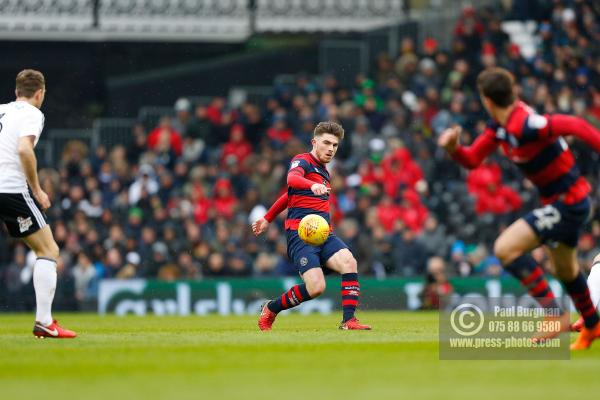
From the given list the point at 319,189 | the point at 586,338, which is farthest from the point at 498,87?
the point at 319,189

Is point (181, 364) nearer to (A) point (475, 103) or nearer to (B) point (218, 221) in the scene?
(B) point (218, 221)

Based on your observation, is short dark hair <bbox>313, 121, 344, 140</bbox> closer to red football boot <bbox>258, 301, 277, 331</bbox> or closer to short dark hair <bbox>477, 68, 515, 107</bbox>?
red football boot <bbox>258, 301, 277, 331</bbox>

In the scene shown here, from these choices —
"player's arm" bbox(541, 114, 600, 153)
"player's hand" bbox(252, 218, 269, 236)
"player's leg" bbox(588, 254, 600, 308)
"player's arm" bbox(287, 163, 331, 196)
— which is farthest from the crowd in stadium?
"player's arm" bbox(541, 114, 600, 153)

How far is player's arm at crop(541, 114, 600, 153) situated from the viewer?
1024 cm

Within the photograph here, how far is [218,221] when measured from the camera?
82.7ft

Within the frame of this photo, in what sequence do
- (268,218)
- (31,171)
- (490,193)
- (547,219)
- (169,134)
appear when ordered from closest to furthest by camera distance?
(547,219) → (31,171) → (268,218) → (490,193) → (169,134)

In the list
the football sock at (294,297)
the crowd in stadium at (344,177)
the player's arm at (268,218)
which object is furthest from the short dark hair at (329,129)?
the crowd in stadium at (344,177)

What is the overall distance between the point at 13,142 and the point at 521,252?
5124 mm

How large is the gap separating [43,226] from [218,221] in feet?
41.7

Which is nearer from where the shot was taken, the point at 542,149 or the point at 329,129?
the point at 542,149

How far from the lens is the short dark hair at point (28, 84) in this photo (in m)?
12.6

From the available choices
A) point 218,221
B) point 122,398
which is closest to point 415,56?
point 218,221

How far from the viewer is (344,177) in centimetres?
2619

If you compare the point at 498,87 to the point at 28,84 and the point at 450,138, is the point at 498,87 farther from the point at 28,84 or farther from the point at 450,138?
the point at 28,84
